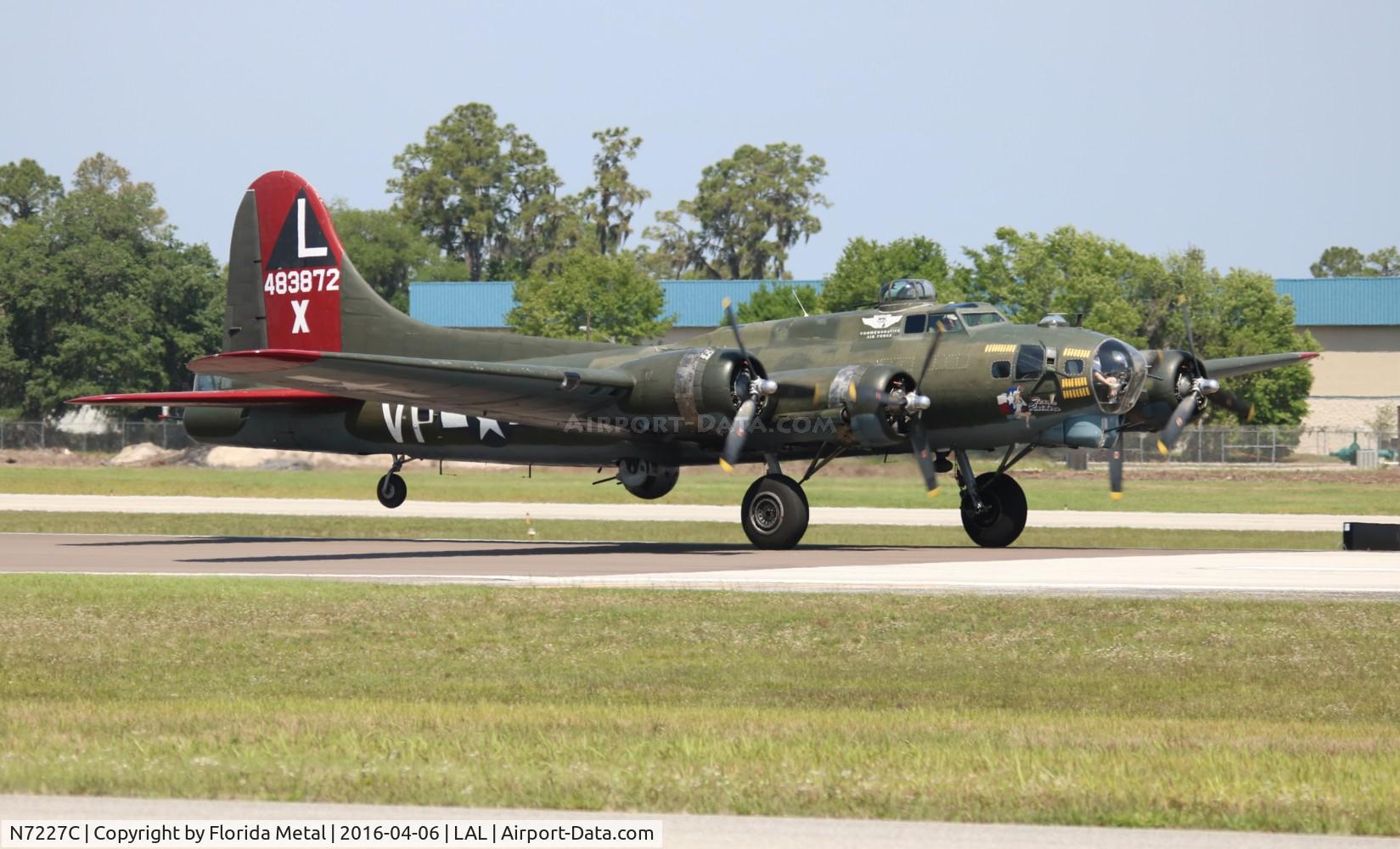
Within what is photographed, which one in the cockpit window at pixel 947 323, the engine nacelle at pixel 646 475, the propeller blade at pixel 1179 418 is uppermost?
the cockpit window at pixel 947 323

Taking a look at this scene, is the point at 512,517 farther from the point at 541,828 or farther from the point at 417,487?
the point at 541,828

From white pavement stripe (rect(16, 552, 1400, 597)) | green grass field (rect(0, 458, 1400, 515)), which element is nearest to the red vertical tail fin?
white pavement stripe (rect(16, 552, 1400, 597))

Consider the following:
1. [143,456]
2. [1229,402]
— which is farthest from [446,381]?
[143,456]

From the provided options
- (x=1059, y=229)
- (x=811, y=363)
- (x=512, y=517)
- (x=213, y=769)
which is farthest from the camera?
(x=1059, y=229)

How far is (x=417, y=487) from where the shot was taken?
225ft

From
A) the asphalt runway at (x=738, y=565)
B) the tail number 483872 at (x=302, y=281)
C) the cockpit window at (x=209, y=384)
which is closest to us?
the asphalt runway at (x=738, y=565)

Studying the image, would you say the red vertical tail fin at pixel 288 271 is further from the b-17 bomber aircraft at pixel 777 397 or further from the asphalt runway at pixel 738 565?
the asphalt runway at pixel 738 565

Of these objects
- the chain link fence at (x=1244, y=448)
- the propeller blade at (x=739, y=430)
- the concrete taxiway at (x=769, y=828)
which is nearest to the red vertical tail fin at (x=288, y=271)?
the propeller blade at (x=739, y=430)

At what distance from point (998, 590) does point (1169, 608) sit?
111 inches

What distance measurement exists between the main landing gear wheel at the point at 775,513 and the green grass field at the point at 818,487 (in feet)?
73.7

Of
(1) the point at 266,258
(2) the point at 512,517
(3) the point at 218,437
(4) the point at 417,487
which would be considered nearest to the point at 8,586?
(3) the point at 218,437

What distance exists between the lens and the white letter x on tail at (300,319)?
39.9m

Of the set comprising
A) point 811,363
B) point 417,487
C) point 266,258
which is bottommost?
point 417,487

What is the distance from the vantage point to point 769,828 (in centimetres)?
980
